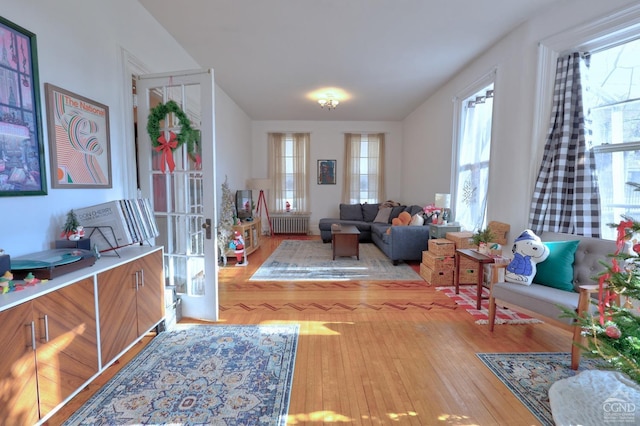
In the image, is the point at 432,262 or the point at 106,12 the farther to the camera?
the point at 432,262

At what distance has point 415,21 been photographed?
3084 mm

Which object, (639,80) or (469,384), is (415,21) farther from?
(469,384)

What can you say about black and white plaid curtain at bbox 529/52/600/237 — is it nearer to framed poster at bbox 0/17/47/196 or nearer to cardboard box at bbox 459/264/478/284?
cardboard box at bbox 459/264/478/284

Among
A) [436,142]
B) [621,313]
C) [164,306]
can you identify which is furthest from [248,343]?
[436,142]

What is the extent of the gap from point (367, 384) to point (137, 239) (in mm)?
1904

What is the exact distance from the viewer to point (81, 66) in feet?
6.87

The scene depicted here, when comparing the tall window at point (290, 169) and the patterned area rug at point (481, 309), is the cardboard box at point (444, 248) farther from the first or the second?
the tall window at point (290, 169)

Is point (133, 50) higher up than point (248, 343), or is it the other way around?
point (133, 50)

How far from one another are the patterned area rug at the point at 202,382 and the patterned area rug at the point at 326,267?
1659 mm

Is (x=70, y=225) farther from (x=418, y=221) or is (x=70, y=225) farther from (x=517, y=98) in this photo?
(x=418, y=221)

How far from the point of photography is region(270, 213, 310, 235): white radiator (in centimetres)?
769

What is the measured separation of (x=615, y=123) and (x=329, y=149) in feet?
18.9

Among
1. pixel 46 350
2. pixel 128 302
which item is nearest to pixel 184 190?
pixel 128 302

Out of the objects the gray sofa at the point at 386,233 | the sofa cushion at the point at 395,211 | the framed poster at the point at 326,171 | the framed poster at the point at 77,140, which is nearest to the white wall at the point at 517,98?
the gray sofa at the point at 386,233
